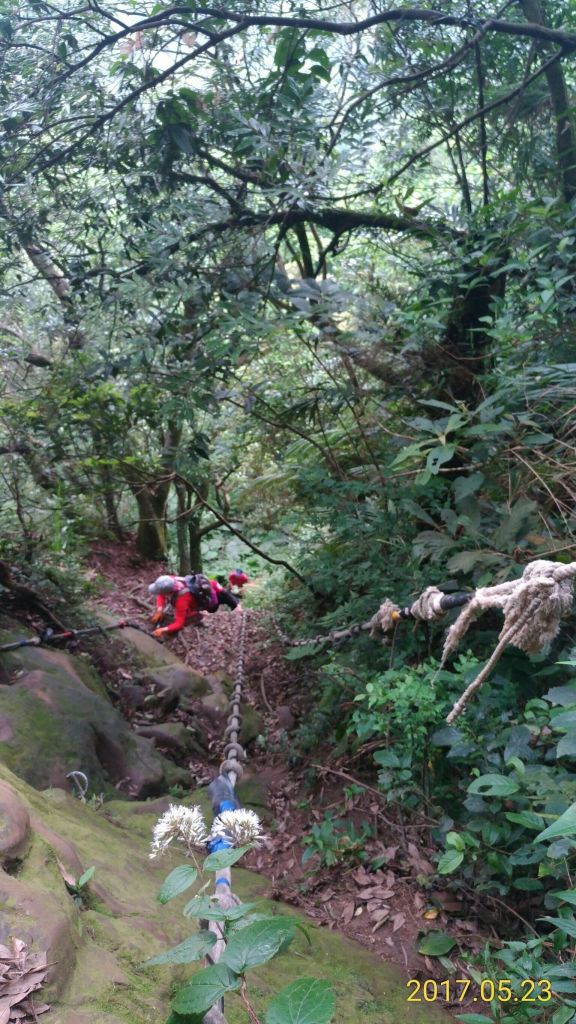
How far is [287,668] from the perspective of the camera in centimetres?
573

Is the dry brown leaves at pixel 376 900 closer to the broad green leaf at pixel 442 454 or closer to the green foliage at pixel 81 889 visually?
the green foliage at pixel 81 889

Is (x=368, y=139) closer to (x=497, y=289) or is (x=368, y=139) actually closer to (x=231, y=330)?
(x=497, y=289)

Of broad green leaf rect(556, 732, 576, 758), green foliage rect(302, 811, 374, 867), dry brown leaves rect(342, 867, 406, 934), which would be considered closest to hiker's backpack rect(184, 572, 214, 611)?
green foliage rect(302, 811, 374, 867)

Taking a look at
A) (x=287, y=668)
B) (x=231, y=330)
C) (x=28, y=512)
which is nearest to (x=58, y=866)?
(x=231, y=330)

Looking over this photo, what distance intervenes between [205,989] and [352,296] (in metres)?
2.96

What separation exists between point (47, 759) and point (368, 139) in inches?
163

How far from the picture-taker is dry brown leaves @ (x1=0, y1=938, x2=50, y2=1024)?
1137mm

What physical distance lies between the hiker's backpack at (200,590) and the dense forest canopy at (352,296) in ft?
2.12

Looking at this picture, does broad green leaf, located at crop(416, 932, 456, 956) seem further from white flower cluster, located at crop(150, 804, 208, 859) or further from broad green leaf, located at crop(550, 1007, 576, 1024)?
white flower cluster, located at crop(150, 804, 208, 859)

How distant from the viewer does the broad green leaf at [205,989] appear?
896 mm

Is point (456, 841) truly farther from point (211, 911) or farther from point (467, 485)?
point (467, 485)

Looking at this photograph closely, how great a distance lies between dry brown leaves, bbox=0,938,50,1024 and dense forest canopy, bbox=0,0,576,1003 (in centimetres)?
133
